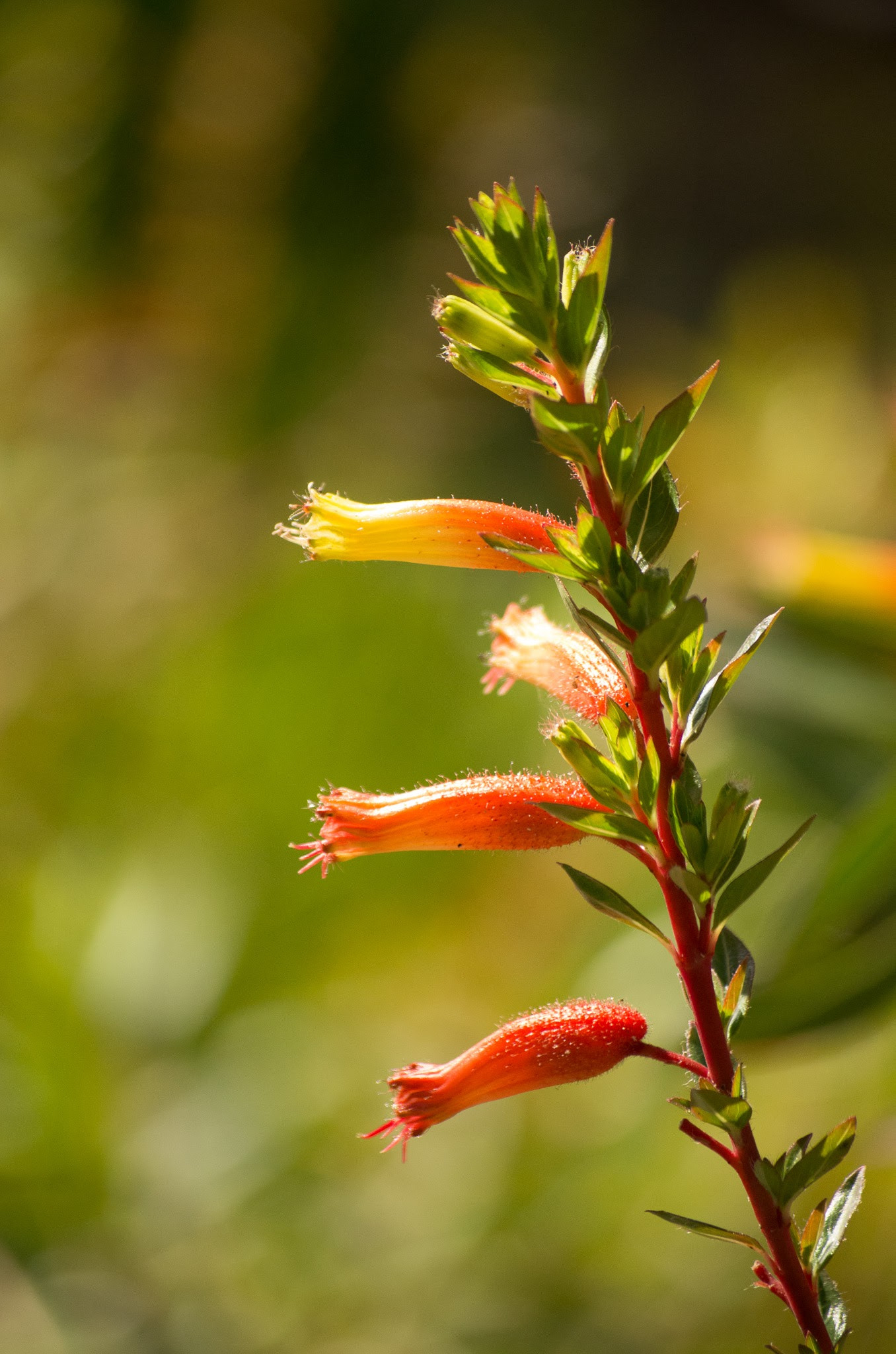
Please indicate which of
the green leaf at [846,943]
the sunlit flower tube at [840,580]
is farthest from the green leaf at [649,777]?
the sunlit flower tube at [840,580]

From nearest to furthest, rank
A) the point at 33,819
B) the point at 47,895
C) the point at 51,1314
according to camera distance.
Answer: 1. the point at 51,1314
2. the point at 47,895
3. the point at 33,819

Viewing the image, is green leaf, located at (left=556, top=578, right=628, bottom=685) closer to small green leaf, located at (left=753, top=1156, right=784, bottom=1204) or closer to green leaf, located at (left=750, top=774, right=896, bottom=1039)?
small green leaf, located at (left=753, top=1156, right=784, bottom=1204)

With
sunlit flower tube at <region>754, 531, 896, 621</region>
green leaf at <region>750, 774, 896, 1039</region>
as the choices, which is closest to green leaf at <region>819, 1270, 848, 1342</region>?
green leaf at <region>750, 774, 896, 1039</region>

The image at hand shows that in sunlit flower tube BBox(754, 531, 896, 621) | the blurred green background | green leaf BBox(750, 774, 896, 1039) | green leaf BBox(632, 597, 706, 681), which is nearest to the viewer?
green leaf BBox(632, 597, 706, 681)

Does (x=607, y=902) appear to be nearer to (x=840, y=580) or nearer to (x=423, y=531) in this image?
(x=423, y=531)

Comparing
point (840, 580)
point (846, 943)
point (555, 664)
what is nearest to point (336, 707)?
point (840, 580)

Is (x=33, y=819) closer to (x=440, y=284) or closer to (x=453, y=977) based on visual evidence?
(x=453, y=977)

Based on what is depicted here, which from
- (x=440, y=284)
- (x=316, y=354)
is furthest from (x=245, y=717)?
(x=440, y=284)
